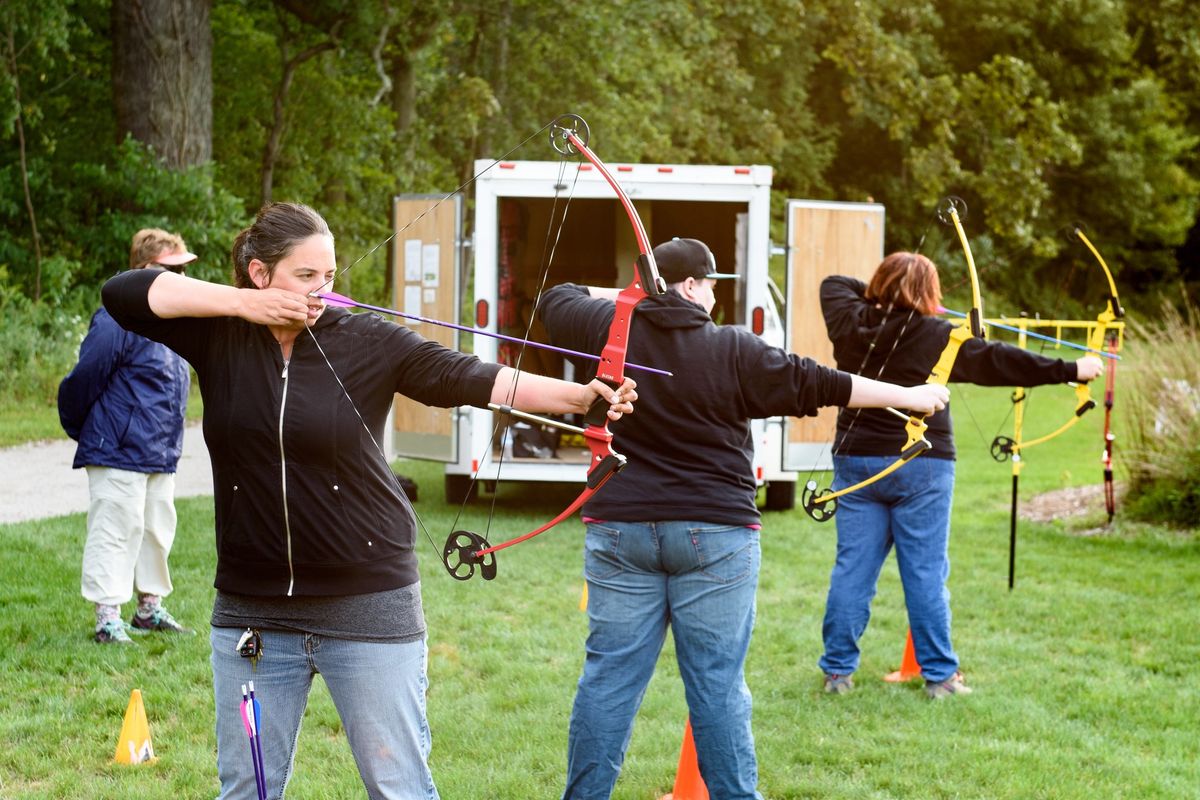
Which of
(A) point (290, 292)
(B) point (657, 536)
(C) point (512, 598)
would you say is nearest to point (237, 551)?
(A) point (290, 292)

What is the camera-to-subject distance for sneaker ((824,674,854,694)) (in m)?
5.36

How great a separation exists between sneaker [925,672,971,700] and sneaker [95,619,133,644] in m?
3.26

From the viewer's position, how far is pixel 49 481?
390 inches

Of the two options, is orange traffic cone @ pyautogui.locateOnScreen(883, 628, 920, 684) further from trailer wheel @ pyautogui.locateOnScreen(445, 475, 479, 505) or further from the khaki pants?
trailer wheel @ pyautogui.locateOnScreen(445, 475, 479, 505)

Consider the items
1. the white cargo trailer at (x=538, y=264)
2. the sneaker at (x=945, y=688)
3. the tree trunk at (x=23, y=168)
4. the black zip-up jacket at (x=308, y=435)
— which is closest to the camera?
the black zip-up jacket at (x=308, y=435)

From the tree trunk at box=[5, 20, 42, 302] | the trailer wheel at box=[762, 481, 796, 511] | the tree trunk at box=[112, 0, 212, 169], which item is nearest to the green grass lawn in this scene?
the trailer wheel at box=[762, 481, 796, 511]

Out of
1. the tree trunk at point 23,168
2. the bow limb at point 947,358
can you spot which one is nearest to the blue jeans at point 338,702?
the bow limb at point 947,358

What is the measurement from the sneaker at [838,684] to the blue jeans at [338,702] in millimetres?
2919

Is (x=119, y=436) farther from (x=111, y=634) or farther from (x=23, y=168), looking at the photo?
(x=23, y=168)

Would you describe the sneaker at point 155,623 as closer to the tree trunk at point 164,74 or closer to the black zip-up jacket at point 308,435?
the black zip-up jacket at point 308,435

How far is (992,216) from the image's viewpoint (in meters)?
28.5

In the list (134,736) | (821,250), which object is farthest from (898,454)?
(821,250)

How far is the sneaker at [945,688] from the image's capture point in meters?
5.29

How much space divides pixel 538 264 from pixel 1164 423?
4462 mm
